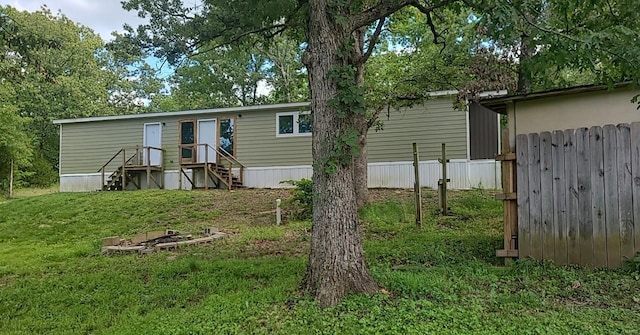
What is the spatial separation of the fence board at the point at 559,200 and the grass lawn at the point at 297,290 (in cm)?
22

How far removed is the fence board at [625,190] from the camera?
4352 mm

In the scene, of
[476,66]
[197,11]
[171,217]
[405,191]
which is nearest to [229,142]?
[171,217]

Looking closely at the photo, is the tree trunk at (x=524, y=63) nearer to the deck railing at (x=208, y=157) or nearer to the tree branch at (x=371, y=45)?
the tree branch at (x=371, y=45)

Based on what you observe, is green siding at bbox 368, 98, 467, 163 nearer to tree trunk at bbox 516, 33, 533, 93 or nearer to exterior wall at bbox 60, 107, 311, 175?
tree trunk at bbox 516, 33, 533, 93

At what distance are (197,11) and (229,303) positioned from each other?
243 inches

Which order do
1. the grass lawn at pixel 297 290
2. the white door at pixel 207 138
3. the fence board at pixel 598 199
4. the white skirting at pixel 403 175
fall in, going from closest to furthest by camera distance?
the grass lawn at pixel 297 290 → the fence board at pixel 598 199 → the white skirting at pixel 403 175 → the white door at pixel 207 138

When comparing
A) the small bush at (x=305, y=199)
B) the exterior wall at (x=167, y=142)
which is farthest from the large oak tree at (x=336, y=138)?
the exterior wall at (x=167, y=142)

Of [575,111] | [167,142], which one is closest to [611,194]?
[575,111]

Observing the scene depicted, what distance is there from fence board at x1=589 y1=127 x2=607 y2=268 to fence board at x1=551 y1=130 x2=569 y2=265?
26 cm

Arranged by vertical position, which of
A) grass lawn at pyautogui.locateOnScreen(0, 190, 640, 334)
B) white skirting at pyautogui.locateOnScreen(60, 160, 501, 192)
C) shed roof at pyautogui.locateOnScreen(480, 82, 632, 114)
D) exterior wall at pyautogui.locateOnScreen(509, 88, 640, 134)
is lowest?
grass lawn at pyautogui.locateOnScreen(0, 190, 640, 334)

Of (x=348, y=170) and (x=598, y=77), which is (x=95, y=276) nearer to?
(x=348, y=170)

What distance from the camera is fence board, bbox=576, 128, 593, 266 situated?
4.53m

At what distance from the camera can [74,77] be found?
3005cm

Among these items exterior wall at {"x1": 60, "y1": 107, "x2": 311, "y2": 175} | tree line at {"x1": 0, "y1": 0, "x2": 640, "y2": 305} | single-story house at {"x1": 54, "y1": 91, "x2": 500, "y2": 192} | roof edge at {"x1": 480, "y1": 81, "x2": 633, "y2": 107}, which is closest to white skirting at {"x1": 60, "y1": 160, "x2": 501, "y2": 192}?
single-story house at {"x1": 54, "y1": 91, "x2": 500, "y2": 192}
